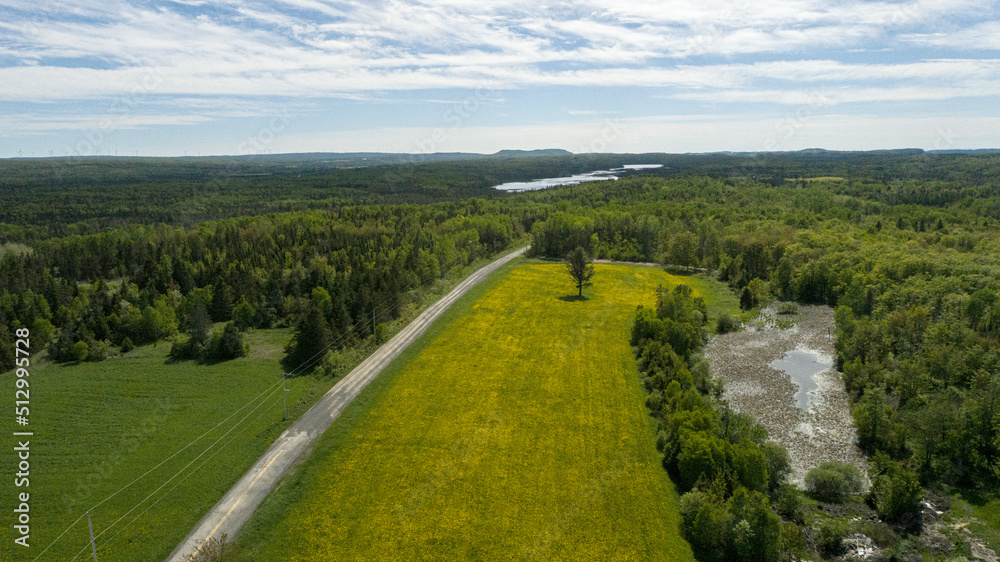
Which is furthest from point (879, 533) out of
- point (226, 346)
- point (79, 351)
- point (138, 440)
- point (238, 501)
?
point (79, 351)

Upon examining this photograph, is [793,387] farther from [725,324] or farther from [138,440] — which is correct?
[138,440]

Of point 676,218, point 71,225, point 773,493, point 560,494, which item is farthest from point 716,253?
point 71,225

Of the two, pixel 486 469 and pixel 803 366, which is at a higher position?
pixel 803 366

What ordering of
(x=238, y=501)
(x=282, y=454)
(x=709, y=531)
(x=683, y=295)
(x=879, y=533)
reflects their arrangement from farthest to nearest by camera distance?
(x=683, y=295)
(x=282, y=454)
(x=238, y=501)
(x=879, y=533)
(x=709, y=531)

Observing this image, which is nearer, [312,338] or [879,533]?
[879,533]

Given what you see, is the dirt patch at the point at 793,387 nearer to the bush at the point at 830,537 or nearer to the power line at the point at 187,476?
the bush at the point at 830,537
